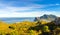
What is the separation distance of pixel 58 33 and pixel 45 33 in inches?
439

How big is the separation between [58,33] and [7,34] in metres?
22.1

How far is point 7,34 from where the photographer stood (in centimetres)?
7794

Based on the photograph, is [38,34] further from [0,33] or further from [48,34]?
[0,33]

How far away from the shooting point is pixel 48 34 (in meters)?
82.9

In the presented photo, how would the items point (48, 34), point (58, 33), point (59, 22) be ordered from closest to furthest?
point (58, 33), point (48, 34), point (59, 22)

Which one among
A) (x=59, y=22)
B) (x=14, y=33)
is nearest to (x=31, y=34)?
(x=14, y=33)

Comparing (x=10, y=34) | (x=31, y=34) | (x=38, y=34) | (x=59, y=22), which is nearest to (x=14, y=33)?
(x=10, y=34)

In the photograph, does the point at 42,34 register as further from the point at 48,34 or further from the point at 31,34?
the point at 31,34

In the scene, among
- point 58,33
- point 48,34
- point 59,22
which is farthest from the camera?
point 59,22

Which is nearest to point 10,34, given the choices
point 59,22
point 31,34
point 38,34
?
point 31,34

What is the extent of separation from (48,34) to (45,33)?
6.82ft

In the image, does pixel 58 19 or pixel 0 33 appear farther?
pixel 58 19

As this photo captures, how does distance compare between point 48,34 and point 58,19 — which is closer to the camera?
point 48,34

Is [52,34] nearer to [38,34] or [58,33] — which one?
[58,33]
